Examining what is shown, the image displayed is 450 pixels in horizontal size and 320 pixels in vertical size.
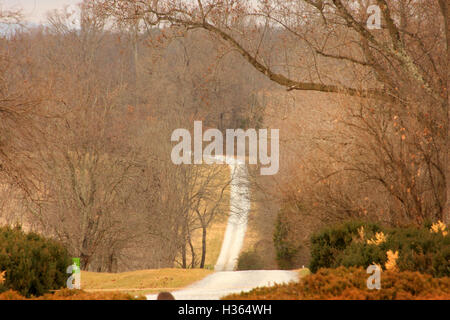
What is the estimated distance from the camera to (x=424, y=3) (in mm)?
12312

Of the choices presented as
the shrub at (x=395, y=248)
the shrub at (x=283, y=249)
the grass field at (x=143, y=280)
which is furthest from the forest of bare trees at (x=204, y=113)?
the grass field at (x=143, y=280)

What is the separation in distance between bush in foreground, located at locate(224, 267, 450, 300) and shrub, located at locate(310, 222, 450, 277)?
97 centimetres

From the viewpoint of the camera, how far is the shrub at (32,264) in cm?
715

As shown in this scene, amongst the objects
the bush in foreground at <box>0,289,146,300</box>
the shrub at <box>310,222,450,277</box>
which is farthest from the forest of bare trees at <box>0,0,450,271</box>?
the bush in foreground at <box>0,289,146,300</box>

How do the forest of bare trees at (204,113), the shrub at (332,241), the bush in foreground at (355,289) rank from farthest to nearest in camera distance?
the forest of bare trees at (204,113), the shrub at (332,241), the bush in foreground at (355,289)

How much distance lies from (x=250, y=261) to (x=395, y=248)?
20370mm

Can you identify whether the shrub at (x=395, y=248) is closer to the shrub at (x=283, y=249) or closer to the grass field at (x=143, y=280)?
the grass field at (x=143, y=280)

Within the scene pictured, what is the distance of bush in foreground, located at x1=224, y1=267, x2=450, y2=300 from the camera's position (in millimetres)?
4930

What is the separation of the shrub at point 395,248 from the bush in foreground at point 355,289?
0.97m

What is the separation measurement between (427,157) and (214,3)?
5518 millimetres

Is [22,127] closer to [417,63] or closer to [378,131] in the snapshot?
[378,131]

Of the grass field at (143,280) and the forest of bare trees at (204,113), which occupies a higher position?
the forest of bare trees at (204,113)
